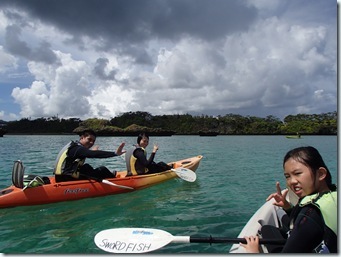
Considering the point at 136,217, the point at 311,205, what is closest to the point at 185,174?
the point at 136,217

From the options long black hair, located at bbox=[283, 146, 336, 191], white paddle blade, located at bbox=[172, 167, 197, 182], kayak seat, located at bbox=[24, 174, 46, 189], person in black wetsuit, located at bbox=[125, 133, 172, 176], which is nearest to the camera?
long black hair, located at bbox=[283, 146, 336, 191]

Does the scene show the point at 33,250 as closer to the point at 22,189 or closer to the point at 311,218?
the point at 22,189

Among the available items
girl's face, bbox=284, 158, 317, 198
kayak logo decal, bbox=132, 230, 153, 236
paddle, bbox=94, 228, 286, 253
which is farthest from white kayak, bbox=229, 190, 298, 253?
girl's face, bbox=284, 158, 317, 198

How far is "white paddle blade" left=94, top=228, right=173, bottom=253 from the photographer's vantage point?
Result: 11.1 feet

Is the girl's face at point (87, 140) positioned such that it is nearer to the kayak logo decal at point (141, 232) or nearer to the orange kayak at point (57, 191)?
the orange kayak at point (57, 191)

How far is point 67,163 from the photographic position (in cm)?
670

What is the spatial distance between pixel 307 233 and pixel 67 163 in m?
5.73

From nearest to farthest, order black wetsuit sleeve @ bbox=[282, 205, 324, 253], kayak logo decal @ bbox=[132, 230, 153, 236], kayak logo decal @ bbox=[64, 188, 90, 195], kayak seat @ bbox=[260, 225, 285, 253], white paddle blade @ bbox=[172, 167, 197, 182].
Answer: black wetsuit sleeve @ bbox=[282, 205, 324, 253] < kayak seat @ bbox=[260, 225, 285, 253] < kayak logo decal @ bbox=[132, 230, 153, 236] < kayak logo decal @ bbox=[64, 188, 90, 195] < white paddle blade @ bbox=[172, 167, 197, 182]

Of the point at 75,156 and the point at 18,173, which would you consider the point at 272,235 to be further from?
the point at 18,173

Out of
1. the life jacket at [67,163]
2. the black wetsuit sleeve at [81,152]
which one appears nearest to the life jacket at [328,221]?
the black wetsuit sleeve at [81,152]

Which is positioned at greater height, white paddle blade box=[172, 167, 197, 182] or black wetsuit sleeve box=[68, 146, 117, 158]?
black wetsuit sleeve box=[68, 146, 117, 158]

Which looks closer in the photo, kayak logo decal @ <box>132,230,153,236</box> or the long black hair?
the long black hair

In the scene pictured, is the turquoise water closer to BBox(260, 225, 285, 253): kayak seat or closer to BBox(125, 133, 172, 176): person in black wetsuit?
BBox(125, 133, 172, 176): person in black wetsuit

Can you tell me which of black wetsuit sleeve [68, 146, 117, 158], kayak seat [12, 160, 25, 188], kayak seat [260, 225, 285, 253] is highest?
black wetsuit sleeve [68, 146, 117, 158]
